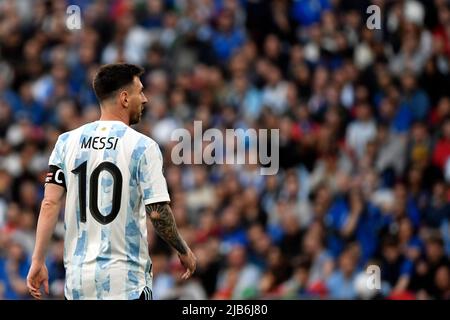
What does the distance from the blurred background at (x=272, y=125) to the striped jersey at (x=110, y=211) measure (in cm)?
553

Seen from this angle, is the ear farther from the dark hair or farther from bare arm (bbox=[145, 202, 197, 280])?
bare arm (bbox=[145, 202, 197, 280])

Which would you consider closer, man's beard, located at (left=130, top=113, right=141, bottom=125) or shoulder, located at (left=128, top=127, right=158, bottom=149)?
shoulder, located at (left=128, top=127, right=158, bottom=149)

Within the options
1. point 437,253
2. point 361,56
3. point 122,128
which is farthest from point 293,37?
point 122,128

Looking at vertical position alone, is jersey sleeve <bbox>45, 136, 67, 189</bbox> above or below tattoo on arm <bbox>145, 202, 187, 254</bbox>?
above

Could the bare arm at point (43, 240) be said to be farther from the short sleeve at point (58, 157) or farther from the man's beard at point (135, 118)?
the man's beard at point (135, 118)

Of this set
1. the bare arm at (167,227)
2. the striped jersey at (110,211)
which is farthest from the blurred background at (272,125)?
the striped jersey at (110,211)

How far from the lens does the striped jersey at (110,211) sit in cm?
698

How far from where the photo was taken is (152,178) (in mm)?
6969

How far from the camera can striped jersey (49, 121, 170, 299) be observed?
6.98 meters

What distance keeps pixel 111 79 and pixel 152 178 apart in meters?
0.63

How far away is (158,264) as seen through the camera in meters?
13.7

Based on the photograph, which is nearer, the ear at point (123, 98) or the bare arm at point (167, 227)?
the bare arm at point (167, 227)

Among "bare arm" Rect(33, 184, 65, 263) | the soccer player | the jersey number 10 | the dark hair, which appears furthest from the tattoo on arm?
the dark hair
